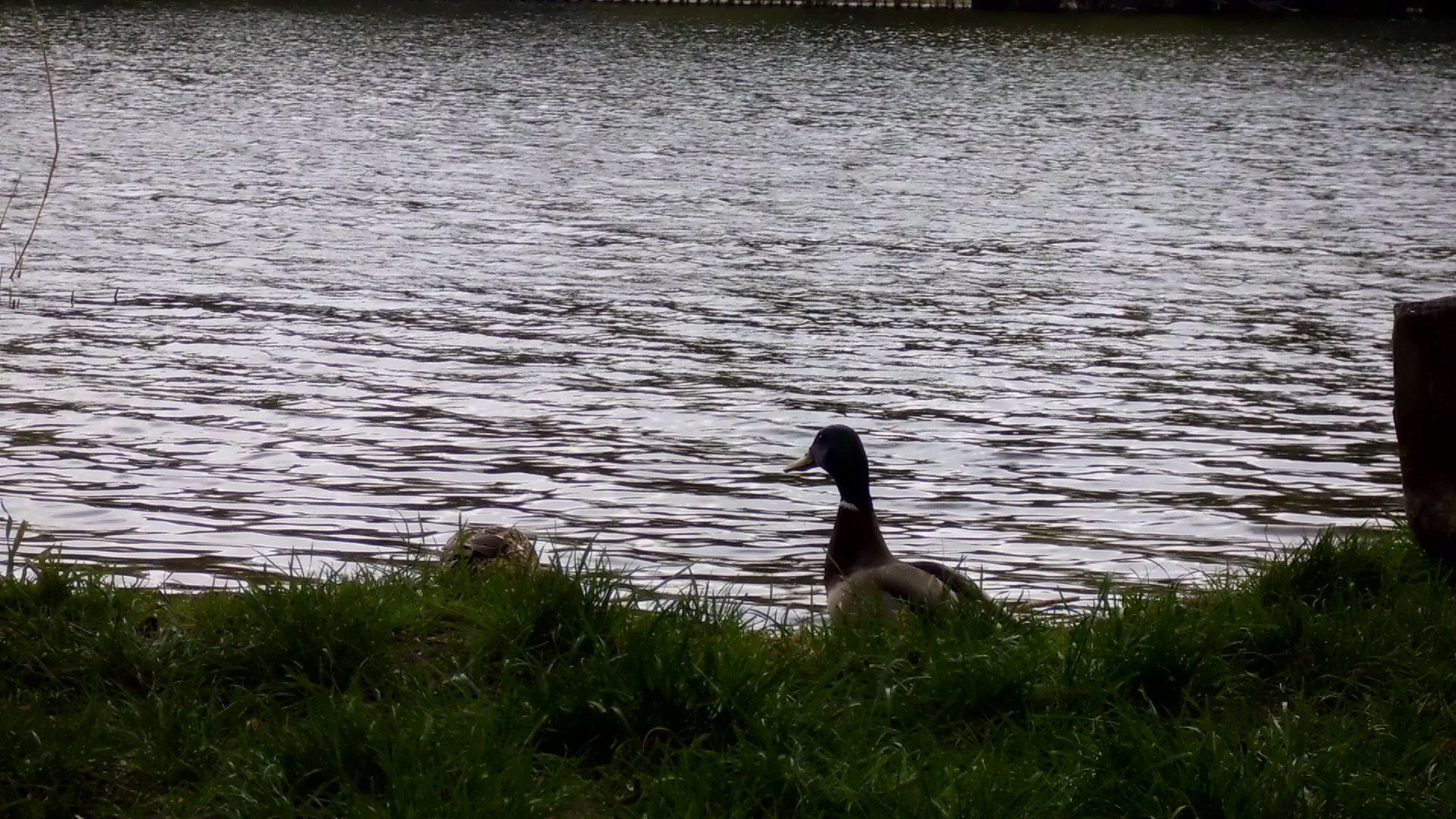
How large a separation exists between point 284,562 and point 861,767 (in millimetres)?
4215

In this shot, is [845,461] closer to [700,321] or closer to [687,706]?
[687,706]

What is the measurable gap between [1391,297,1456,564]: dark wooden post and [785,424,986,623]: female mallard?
1662mm

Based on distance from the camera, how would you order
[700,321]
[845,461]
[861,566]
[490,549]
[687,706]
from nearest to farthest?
[687,706]
[490,549]
[861,566]
[845,461]
[700,321]

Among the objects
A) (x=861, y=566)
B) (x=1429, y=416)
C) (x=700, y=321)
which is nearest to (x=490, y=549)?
(x=861, y=566)

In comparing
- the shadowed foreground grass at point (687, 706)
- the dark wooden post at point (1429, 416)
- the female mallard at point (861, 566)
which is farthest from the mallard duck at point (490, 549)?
the dark wooden post at point (1429, 416)

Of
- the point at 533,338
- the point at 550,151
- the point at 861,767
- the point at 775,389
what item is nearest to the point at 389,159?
the point at 550,151

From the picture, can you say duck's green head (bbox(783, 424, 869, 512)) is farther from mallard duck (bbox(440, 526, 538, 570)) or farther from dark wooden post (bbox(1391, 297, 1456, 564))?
dark wooden post (bbox(1391, 297, 1456, 564))

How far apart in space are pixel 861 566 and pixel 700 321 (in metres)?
8.28

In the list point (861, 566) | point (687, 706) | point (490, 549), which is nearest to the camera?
point (687, 706)

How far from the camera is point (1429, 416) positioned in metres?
5.68

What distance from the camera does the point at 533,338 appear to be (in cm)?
1302

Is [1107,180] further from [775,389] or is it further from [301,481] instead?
[301,481]

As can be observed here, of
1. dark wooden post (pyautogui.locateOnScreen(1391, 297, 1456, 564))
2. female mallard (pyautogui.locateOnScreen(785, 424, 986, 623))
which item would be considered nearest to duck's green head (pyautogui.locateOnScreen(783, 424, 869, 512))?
female mallard (pyautogui.locateOnScreen(785, 424, 986, 623))

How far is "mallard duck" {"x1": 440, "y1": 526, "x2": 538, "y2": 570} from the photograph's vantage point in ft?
17.7
